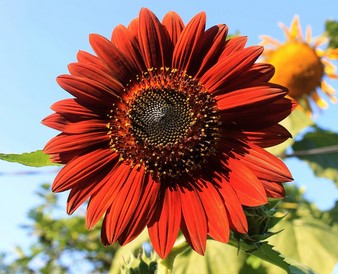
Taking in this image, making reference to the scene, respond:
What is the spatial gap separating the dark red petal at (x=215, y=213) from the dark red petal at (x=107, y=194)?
0.14 metres

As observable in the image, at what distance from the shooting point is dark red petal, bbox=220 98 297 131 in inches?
36.3

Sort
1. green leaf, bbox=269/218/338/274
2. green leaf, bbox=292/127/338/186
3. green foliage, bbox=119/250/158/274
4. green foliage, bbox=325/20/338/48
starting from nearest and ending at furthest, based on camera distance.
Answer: green foliage, bbox=119/250/158/274 → green leaf, bbox=269/218/338/274 → green leaf, bbox=292/127/338/186 → green foliage, bbox=325/20/338/48

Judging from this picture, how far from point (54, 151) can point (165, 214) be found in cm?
21

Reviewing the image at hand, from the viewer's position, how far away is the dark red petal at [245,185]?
88 centimetres

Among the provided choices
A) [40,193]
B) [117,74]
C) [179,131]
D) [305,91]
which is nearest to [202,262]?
[179,131]

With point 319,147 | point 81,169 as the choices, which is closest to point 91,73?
point 81,169

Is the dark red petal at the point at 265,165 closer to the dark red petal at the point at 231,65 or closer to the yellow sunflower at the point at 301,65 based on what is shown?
the dark red petal at the point at 231,65

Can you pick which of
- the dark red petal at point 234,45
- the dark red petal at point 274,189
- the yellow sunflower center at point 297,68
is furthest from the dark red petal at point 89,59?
the yellow sunflower center at point 297,68

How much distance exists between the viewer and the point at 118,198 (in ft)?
3.05

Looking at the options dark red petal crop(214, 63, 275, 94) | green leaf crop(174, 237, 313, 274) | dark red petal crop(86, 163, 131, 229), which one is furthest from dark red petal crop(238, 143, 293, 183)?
green leaf crop(174, 237, 313, 274)

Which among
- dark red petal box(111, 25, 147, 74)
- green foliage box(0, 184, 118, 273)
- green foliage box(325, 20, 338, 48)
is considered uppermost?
green foliage box(325, 20, 338, 48)

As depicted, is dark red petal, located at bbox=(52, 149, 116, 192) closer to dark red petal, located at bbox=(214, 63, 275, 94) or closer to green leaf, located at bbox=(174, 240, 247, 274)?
dark red petal, located at bbox=(214, 63, 275, 94)

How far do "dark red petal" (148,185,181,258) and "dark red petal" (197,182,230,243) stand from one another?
0.15 ft

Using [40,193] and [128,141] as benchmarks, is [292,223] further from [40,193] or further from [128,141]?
[40,193]
